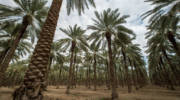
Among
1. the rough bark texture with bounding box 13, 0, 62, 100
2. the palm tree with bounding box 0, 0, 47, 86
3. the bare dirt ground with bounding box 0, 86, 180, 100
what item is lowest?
the bare dirt ground with bounding box 0, 86, 180, 100

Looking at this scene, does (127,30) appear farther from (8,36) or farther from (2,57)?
(2,57)

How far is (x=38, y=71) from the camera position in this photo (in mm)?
2535

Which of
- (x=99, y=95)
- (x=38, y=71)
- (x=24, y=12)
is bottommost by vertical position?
(x=99, y=95)

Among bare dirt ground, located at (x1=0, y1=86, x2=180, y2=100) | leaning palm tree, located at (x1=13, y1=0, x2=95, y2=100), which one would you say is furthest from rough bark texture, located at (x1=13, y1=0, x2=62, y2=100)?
bare dirt ground, located at (x1=0, y1=86, x2=180, y2=100)

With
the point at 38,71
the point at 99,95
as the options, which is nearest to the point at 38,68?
the point at 38,71

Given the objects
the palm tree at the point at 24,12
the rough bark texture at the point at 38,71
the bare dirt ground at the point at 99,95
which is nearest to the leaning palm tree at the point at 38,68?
the rough bark texture at the point at 38,71

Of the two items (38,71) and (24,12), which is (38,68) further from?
(24,12)

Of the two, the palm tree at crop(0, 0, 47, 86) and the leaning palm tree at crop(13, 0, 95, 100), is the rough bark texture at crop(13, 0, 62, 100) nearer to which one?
the leaning palm tree at crop(13, 0, 95, 100)

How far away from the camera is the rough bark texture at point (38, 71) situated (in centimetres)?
207

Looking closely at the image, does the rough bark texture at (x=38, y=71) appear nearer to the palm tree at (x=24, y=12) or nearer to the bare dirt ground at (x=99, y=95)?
the bare dirt ground at (x=99, y=95)

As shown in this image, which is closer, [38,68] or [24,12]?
[38,68]

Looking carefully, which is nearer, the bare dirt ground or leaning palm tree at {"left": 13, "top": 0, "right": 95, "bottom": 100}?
leaning palm tree at {"left": 13, "top": 0, "right": 95, "bottom": 100}

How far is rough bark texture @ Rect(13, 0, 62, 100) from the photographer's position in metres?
2.07

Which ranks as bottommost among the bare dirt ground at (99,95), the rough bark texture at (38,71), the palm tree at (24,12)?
the bare dirt ground at (99,95)
